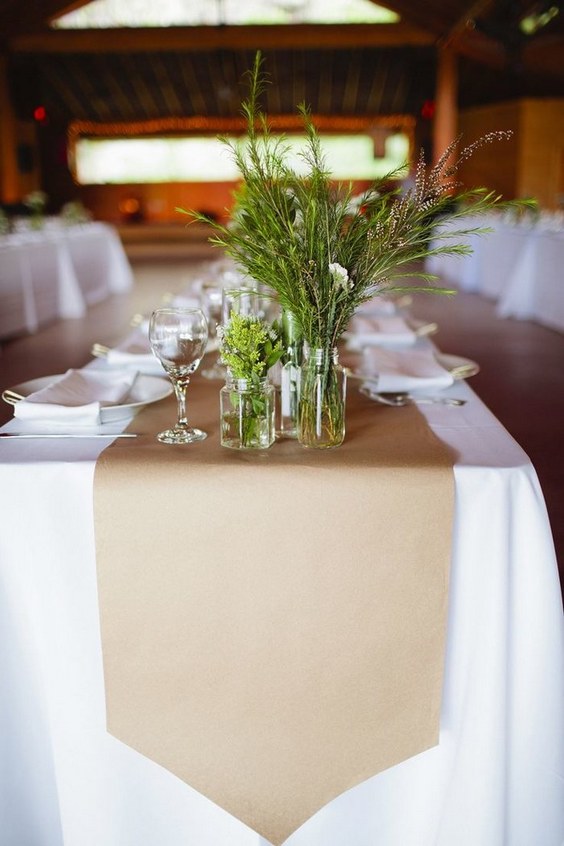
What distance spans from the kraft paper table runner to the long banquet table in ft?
0.10

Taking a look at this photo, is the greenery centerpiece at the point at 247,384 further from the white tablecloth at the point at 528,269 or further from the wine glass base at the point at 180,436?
the white tablecloth at the point at 528,269

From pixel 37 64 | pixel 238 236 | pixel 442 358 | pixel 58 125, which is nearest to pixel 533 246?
pixel 442 358

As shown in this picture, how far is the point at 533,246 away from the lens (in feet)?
22.7

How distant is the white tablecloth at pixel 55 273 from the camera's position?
6305mm

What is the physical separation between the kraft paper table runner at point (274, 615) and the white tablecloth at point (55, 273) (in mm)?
5408

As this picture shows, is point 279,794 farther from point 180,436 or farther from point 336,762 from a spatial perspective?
point 180,436

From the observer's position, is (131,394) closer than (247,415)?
No

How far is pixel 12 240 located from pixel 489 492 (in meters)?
6.37

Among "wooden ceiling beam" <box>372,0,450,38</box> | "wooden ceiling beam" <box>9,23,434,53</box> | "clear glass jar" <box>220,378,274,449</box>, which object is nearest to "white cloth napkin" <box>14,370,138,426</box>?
"clear glass jar" <box>220,378,274,449</box>

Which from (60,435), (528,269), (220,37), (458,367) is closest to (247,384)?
(60,435)

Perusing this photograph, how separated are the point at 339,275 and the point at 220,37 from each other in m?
14.2

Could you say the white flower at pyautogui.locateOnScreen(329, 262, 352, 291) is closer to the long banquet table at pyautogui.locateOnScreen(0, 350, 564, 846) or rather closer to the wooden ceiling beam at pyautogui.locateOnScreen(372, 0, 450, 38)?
the long banquet table at pyautogui.locateOnScreen(0, 350, 564, 846)

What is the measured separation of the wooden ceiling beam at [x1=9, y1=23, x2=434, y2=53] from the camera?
13609 mm

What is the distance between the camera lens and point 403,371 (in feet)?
5.57
